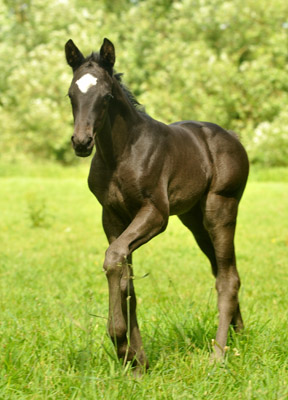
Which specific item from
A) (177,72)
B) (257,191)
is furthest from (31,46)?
(257,191)

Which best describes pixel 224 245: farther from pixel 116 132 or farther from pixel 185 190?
pixel 116 132

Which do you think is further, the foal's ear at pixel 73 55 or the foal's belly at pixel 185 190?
the foal's belly at pixel 185 190

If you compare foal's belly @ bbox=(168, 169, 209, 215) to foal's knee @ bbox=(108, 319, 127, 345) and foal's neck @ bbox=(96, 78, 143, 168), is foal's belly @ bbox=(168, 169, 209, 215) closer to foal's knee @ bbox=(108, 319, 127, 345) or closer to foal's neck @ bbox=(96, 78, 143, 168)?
foal's neck @ bbox=(96, 78, 143, 168)

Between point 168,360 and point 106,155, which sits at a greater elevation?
point 106,155

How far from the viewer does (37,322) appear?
4367 millimetres

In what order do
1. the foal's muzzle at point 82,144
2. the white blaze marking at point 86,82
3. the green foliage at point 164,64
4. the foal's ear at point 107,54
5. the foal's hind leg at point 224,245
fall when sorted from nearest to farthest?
the foal's muzzle at point 82,144, the white blaze marking at point 86,82, the foal's ear at point 107,54, the foal's hind leg at point 224,245, the green foliage at point 164,64

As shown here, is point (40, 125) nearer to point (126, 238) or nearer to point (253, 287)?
point (253, 287)

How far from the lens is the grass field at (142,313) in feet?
9.87

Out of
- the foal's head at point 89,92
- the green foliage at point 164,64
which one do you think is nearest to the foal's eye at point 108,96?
the foal's head at point 89,92

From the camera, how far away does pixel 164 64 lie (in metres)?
26.3

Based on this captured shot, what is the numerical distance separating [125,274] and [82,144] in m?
→ 0.82

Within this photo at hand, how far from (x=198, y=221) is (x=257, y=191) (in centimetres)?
1069

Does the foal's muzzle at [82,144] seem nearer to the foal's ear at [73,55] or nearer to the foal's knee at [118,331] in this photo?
the foal's ear at [73,55]

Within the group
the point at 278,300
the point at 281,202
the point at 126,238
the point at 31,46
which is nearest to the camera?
the point at 126,238
